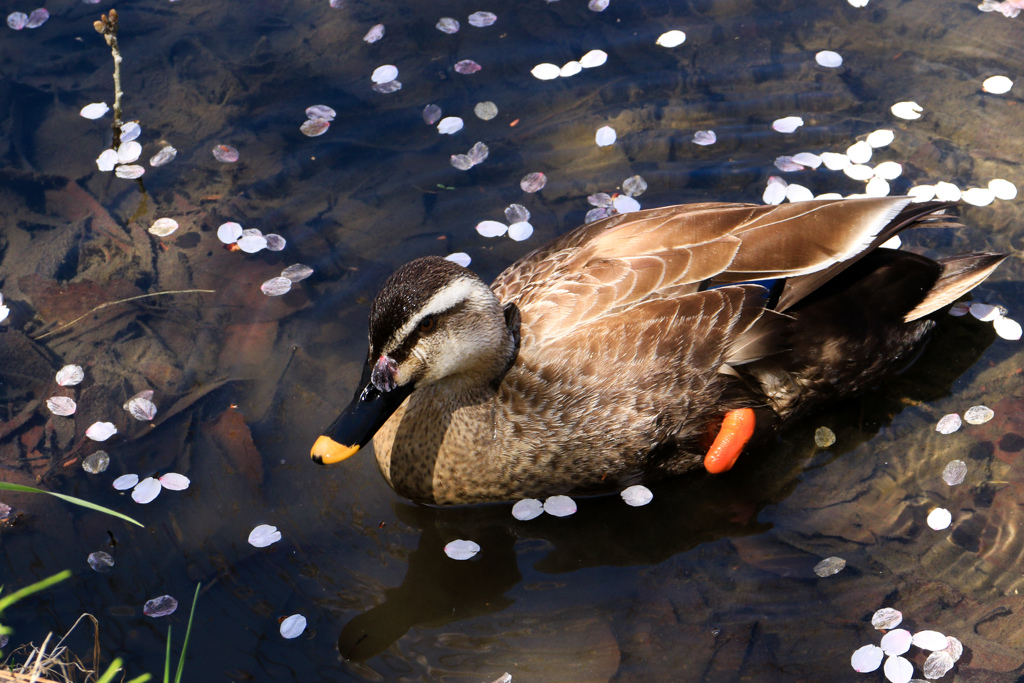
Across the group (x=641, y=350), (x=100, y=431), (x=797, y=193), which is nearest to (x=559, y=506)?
(x=641, y=350)

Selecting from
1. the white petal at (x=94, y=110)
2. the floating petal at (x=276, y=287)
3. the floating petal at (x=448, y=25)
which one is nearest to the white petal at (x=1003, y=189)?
→ the floating petal at (x=448, y=25)

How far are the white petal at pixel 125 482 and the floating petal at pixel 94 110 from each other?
3.20m

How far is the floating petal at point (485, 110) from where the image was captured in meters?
6.70

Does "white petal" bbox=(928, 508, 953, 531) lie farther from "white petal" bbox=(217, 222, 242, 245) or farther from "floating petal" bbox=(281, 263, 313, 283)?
"white petal" bbox=(217, 222, 242, 245)

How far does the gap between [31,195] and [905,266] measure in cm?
568

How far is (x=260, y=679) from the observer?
4137mm

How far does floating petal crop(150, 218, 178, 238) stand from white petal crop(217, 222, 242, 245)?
1.10 ft

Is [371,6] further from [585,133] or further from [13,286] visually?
[13,286]

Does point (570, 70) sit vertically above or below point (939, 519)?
above

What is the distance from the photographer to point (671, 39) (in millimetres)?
7090

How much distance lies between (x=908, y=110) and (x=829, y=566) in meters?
3.71

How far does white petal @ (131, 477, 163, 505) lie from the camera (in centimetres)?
480

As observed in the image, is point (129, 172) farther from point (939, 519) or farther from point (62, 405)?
point (939, 519)

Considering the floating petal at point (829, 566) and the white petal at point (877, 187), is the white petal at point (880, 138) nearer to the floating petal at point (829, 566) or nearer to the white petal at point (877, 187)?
the white petal at point (877, 187)
